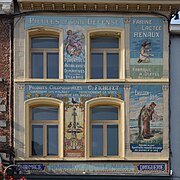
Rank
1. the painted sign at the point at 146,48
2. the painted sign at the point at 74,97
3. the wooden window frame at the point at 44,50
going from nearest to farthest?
the painted sign at the point at 74,97 < the wooden window frame at the point at 44,50 < the painted sign at the point at 146,48

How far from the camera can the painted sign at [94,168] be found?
677 inches

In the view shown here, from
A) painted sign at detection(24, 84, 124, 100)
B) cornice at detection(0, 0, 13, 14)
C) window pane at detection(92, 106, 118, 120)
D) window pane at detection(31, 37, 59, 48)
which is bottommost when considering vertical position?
window pane at detection(92, 106, 118, 120)

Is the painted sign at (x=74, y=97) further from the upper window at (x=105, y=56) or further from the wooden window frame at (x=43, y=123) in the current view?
the upper window at (x=105, y=56)

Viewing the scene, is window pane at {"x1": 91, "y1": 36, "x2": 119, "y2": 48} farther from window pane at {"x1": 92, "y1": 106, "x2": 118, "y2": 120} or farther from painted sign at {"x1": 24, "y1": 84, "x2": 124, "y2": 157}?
window pane at {"x1": 92, "y1": 106, "x2": 118, "y2": 120}

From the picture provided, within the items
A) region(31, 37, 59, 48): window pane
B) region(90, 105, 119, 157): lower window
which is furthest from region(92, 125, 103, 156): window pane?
region(31, 37, 59, 48): window pane

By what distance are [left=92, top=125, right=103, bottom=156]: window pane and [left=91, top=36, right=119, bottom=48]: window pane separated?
2836 millimetres

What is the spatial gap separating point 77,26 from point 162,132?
15.3 ft

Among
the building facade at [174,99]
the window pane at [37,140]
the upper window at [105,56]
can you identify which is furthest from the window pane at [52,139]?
the building facade at [174,99]

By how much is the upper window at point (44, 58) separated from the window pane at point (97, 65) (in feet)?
4.10

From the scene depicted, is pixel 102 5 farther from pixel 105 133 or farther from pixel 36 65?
pixel 105 133

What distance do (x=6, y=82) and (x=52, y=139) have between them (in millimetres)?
2516

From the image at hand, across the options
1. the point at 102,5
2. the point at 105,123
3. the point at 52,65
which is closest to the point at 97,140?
the point at 105,123

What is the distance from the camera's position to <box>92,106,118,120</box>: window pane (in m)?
17.6

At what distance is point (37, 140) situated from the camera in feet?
57.7
